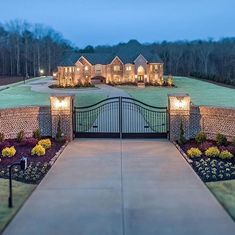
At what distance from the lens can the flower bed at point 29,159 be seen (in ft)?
34.5

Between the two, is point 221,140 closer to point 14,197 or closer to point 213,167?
point 213,167

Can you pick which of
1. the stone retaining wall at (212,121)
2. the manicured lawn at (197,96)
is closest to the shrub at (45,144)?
the stone retaining wall at (212,121)

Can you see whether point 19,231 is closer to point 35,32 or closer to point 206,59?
point 206,59

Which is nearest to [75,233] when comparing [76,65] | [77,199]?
[77,199]

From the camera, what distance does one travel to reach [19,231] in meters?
6.93

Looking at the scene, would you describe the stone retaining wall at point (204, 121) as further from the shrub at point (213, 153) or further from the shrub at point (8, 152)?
the shrub at point (8, 152)

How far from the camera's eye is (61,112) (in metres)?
15.7

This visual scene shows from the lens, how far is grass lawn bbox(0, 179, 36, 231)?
24.8 feet

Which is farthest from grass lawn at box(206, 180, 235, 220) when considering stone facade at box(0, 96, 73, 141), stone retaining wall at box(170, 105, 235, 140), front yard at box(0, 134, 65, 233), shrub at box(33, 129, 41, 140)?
shrub at box(33, 129, 41, 140)

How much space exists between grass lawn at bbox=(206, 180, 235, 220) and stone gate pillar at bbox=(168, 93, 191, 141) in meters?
5.39

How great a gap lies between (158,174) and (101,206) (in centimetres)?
278

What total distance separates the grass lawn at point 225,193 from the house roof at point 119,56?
4872 cm

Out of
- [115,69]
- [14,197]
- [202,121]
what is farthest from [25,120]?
[115,69]

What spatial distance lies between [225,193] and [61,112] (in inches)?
318
